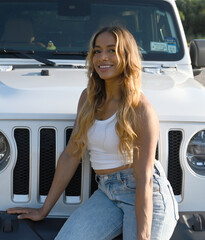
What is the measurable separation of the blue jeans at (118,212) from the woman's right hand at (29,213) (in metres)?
0.20

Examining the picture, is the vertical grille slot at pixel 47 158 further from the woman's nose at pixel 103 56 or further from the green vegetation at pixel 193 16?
the green vegetation at pixel 193 16

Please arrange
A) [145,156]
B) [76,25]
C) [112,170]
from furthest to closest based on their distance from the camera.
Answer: [76,25] → [112,170] → [145,156]

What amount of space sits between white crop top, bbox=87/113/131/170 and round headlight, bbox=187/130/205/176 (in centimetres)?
40

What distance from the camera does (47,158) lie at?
2.49 m

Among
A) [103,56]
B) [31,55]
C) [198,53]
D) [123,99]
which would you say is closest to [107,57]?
[103,56]

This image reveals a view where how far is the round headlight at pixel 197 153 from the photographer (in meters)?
2.49

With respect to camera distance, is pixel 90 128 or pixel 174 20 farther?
pixel 174 20

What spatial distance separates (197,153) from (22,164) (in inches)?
35.4

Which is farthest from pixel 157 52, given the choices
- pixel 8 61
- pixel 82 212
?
pixel 82 212

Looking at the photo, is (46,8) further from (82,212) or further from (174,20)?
(82,212)

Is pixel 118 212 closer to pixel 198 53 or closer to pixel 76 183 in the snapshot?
pixel 76 183

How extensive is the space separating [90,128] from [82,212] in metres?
0.40

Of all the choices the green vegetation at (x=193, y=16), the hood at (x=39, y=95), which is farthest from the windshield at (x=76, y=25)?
the green vegetation at (x=193, y=16)

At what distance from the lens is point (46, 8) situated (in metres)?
3.61
